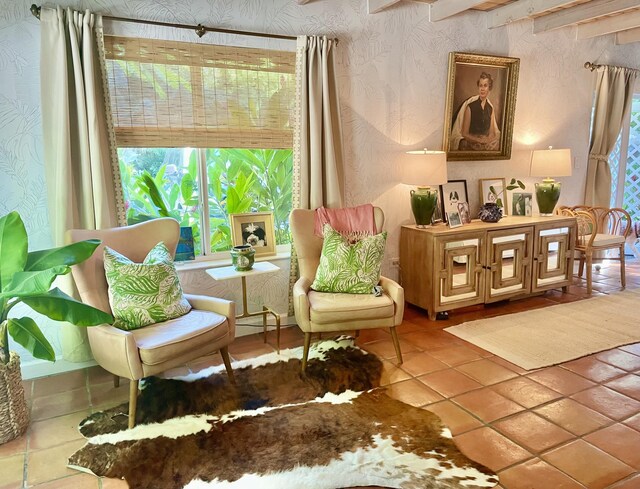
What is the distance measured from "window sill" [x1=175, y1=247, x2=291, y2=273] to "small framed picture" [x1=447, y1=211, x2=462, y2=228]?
1.39 metres

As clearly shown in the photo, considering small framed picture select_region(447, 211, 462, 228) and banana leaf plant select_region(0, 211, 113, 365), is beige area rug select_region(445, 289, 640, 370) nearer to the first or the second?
small framed picture select_region(447, 211, 462, 228)

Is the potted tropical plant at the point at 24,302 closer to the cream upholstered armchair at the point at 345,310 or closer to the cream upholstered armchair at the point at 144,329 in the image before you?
the cream upholstered armchair at the point at 144,329

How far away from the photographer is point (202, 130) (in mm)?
3320

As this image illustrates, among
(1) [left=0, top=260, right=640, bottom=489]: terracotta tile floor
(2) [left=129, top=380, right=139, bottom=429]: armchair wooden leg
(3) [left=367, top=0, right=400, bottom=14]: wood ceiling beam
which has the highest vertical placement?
(3) [left=367, top=0, right=400, bottom=14]: wood ceiling beam

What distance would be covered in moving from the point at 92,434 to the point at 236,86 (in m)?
2.34

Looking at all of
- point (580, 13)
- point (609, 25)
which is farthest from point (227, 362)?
point (609, 25)

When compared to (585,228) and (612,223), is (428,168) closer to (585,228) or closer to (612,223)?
(585,228)

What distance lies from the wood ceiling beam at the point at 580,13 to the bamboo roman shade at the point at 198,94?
99.0 inches

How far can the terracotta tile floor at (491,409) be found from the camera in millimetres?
2082

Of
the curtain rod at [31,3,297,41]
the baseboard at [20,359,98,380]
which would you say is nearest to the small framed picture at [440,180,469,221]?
the curtain rod at [31,3,297,41]

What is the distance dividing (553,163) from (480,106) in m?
0.87

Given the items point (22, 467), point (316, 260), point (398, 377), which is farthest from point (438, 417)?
point (22, 467)

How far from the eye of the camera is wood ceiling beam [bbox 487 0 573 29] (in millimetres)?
3689

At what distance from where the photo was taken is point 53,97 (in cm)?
283
